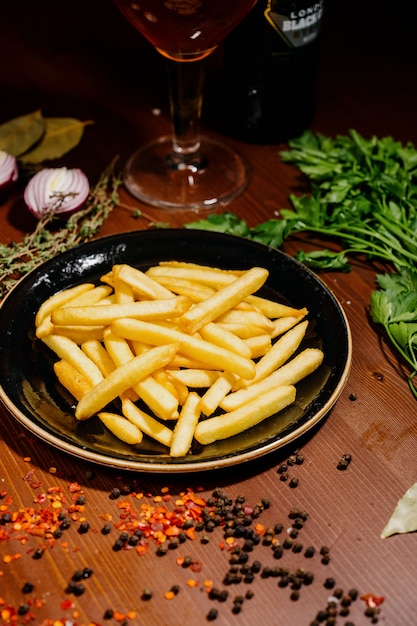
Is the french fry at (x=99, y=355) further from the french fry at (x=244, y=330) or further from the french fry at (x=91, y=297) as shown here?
the french fry at (x=244, y=330)

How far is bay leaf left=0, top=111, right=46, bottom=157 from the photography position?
211cm

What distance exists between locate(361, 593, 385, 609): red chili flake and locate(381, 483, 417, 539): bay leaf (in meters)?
0.11

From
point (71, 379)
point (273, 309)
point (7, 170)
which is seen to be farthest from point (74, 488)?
point (7, 170)

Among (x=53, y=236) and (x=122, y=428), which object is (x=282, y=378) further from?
(x=53, y=236)

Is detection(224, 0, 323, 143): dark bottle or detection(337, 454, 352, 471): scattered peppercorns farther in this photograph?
detection(224, 0, 323, 143): dark bottle

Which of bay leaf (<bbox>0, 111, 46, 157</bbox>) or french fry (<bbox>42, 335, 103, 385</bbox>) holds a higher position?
bay leaf (<bbox>0, 111, 46, 157</bbox>)

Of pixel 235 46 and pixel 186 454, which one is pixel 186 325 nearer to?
pixel 186 454

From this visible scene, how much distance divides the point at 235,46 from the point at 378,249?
65 cm

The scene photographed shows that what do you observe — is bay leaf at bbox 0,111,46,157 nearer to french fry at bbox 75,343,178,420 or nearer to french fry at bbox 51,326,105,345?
french fry at bbox 51,326,105,345

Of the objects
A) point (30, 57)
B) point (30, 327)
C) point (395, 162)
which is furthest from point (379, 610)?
point (30, 57)

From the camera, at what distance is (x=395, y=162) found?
2033 mm

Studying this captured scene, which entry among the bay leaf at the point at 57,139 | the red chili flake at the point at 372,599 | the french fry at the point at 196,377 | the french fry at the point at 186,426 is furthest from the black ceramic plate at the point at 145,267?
the bay leaf at the point at 57,139

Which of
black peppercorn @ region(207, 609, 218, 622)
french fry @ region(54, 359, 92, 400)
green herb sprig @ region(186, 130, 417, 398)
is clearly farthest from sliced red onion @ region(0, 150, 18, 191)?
→ black peppercorn @ region(207, 609, 218, 622)

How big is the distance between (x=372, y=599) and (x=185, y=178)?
123 centimetres
